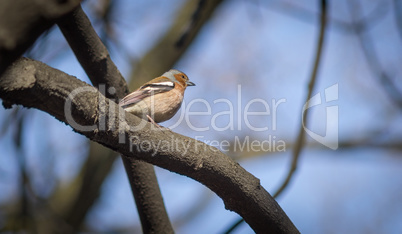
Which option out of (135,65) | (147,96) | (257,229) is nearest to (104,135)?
(257,229)

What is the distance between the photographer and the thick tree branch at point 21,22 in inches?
53.1

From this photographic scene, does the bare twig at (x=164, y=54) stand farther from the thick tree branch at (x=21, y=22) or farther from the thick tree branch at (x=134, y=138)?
the thick tree branch at (x=21, y=22)

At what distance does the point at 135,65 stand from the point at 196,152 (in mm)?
4047

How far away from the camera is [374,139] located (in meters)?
10.5

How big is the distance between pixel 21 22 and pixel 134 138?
1.75 metres

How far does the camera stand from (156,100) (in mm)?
5680

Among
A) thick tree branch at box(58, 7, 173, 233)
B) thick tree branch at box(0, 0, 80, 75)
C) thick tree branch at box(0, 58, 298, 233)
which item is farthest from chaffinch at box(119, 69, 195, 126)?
thick tree branch at box(0, 0, 80, 75)

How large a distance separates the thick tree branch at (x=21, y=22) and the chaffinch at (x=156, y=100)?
128 inches

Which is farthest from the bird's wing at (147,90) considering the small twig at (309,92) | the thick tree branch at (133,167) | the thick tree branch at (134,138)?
the small twig at (309,92)

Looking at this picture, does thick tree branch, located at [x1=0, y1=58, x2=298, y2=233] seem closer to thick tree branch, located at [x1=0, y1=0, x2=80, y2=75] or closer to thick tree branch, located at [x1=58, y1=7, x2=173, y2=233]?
thick tree branch, located at [x1=0, y1=0, x2=80, y2=75]

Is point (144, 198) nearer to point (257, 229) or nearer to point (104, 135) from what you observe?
point (257, 229)

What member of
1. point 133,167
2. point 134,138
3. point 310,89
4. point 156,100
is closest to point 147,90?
point 156,100

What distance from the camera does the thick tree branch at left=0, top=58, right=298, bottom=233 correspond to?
234 cm

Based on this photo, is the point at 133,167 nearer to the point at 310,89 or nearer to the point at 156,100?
the point at 156,100
